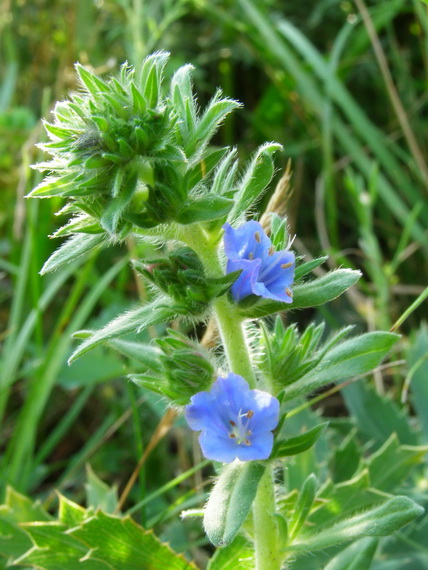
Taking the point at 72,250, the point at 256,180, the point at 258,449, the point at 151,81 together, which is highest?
the point at 151,81

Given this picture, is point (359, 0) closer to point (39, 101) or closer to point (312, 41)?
point (312, 41)

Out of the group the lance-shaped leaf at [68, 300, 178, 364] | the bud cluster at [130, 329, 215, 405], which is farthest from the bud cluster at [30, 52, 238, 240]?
the bud cluster at [130, 329, 215, 405]

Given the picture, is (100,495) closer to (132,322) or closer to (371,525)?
(132,322)

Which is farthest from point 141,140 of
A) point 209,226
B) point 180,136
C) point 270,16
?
point 270,16

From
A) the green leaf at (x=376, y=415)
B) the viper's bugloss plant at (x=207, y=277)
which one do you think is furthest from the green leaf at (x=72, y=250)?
the green leaf at (x=376, y=415)

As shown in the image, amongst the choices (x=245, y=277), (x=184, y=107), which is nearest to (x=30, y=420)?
(x=245, y=277)

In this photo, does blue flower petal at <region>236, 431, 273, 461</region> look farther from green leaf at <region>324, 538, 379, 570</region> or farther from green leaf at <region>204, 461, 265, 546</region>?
green leaf at <region>324, 538, 379, 570</region>

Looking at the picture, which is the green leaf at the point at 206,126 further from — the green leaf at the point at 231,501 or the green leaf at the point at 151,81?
the green leaf at the point at 231,501
